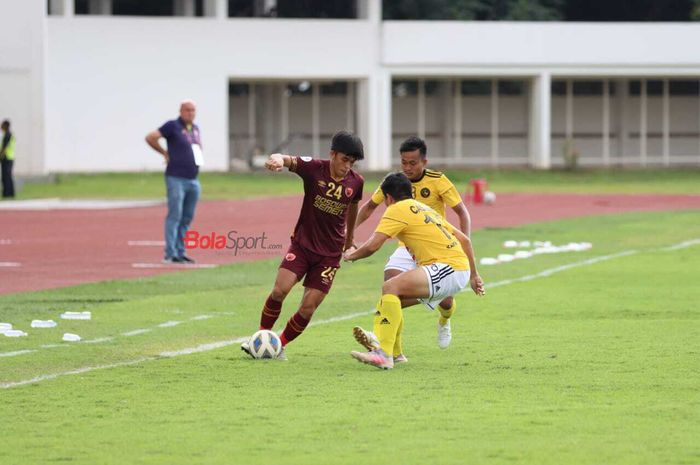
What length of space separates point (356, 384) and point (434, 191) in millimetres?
2454

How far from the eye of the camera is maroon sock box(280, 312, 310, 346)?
12031 mm

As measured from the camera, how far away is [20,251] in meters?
23.4

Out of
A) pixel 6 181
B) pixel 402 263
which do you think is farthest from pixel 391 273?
pixel 6 181

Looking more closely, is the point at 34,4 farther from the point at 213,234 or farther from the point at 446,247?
the point at 446,247

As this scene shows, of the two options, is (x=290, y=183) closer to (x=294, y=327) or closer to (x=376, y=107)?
(x=376, y=107)

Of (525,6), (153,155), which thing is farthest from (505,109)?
(153,155)

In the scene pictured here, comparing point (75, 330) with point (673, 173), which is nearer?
point (75, 330)

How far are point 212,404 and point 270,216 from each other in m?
21.8

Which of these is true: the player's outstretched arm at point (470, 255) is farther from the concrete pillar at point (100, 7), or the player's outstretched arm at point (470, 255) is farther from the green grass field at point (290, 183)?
the concrete pillar at point (100, 7)

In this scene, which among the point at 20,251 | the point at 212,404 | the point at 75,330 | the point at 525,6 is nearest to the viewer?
the point at 212,404

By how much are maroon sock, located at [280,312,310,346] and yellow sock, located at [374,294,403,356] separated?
36.4 inches

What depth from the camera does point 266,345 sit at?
39.0ft

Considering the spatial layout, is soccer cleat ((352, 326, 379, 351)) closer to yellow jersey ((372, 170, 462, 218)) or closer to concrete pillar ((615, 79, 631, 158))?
yellow jersey ((372, 170, 462, 218))

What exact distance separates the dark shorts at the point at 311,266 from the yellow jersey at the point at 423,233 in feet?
2.42
